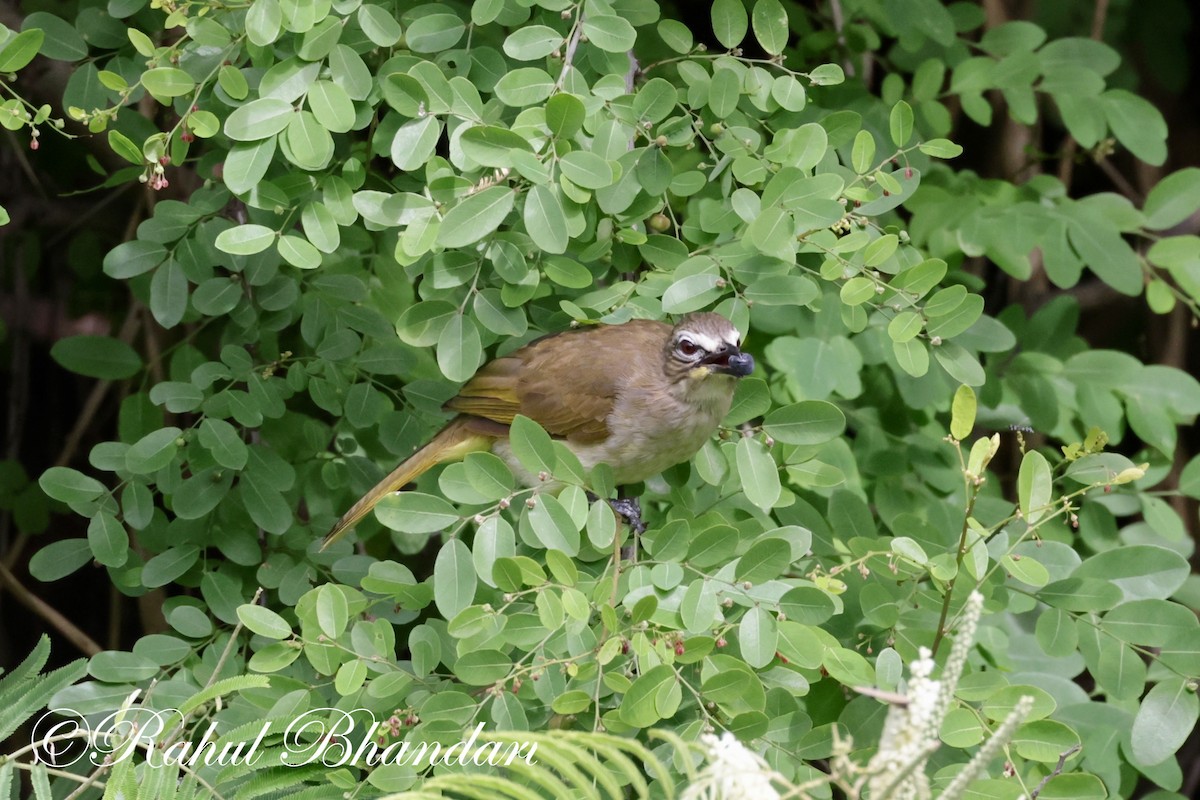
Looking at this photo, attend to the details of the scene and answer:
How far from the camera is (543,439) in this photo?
1.74m

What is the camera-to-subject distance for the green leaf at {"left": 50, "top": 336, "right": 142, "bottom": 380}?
7.65 ft

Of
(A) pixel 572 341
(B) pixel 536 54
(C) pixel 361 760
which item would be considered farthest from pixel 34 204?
(C) pixel 361 760

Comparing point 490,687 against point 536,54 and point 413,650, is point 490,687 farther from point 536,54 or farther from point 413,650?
point 536,54

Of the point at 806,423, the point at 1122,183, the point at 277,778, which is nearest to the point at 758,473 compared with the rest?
the point at 806,423

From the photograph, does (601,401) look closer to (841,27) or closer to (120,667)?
(120,667)

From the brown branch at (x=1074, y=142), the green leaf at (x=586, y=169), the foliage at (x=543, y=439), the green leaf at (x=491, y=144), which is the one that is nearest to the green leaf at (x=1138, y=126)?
the brown branch at (x=1074, y=142)

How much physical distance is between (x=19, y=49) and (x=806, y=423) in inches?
53.9

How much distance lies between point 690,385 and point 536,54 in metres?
0.69

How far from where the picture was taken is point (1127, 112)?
275 cm

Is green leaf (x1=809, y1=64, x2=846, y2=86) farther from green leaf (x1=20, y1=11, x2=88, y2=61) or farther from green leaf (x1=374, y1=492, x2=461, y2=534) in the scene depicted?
green leaf (x1=20, y1=11, x2=88, y2=61)

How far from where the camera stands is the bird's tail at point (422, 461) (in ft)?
7.25

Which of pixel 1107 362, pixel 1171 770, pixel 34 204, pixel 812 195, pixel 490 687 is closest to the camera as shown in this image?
pixel 490 687

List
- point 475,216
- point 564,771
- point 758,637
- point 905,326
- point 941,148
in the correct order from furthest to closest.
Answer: point 941,148, point 905,326, point 475,216, point 758,637, point 564,771

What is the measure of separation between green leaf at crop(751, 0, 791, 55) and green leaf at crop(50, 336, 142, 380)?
1.35 metres
